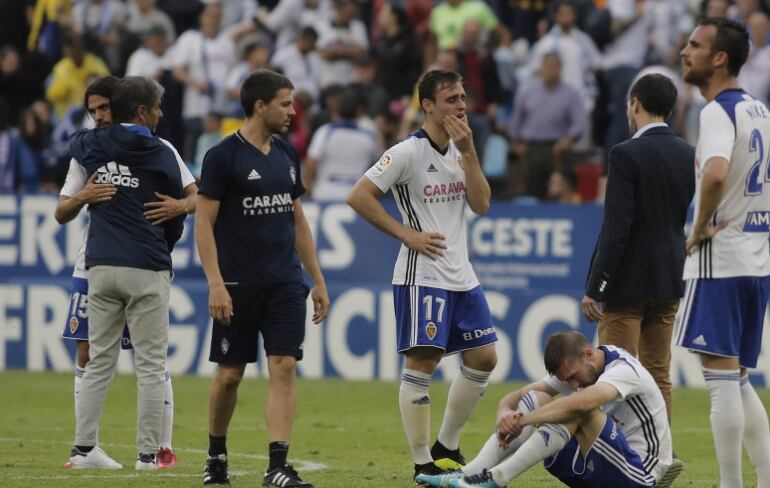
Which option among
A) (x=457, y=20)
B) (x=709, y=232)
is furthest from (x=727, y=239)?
(x=457, y=20)

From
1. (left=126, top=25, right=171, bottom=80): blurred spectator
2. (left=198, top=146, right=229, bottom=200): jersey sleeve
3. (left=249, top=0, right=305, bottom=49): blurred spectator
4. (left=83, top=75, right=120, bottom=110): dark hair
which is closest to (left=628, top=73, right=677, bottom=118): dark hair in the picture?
(left=198, top=146, right=229, bottom=200): jersey sleeve

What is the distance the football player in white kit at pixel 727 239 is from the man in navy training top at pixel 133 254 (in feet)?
10.6

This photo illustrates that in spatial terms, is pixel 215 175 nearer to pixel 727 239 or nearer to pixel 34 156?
pixel 727 239

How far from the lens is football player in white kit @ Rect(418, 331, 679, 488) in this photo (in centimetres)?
753

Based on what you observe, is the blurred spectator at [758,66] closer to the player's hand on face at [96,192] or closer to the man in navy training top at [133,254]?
the man in navy training top at [133,254]

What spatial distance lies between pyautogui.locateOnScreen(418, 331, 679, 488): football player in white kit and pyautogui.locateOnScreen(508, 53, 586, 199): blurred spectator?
36.2ft

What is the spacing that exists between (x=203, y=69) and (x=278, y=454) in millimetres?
12638

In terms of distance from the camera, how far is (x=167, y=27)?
838 inches

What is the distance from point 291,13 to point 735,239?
46.4 ft

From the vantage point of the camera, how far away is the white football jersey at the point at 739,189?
310 inches

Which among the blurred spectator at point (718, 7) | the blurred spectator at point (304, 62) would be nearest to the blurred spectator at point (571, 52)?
the blurred spectator at point (718, 7)

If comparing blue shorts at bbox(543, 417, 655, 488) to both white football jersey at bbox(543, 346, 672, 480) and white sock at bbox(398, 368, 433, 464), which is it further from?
Result: white sock at bbox(398, 368, 433, 464)

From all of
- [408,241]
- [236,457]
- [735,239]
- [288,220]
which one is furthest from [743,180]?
[236,457]

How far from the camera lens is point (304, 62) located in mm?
20312
